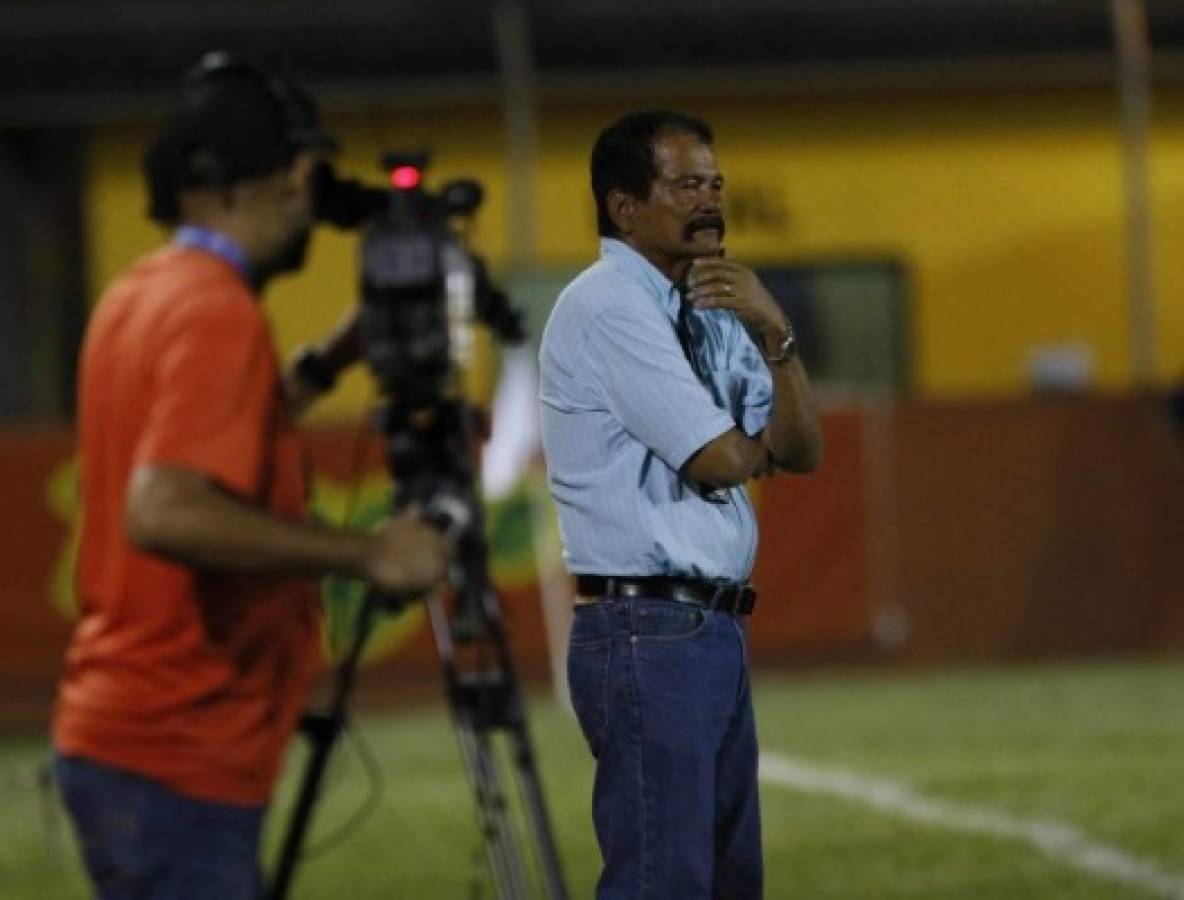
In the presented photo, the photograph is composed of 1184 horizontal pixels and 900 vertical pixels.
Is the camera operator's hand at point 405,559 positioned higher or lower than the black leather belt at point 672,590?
higher

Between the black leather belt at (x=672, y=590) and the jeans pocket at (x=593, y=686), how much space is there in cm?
10

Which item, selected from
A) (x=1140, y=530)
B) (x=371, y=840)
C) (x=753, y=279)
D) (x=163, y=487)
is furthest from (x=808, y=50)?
(x=163, y=487)

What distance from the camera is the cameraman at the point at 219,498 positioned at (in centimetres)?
443

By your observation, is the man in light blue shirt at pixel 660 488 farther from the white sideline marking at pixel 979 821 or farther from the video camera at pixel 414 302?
the white sideline marking at pixel 979 821

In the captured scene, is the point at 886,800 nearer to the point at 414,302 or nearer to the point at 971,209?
the point at 414,302

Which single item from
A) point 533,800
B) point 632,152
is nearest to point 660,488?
point 632,152

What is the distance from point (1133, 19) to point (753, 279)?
1608 centimetres

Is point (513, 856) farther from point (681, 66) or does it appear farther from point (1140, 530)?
point (681, 66)

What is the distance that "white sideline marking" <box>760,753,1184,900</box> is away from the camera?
31.5 feet

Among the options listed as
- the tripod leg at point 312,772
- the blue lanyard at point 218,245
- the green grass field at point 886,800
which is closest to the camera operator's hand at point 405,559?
the tripod leg at point 312,772

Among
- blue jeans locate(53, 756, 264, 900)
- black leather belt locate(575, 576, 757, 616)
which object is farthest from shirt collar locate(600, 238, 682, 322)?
blue jeans locate(53, 756, 264, 900)

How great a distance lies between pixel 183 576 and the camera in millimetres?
4504

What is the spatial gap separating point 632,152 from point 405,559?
5.43 ft

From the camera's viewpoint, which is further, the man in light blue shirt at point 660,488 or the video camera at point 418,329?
the man in light blue shirt at point 660,488
